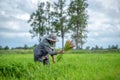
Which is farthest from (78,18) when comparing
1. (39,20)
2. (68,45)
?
(68,45)

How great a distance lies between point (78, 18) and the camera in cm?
5550

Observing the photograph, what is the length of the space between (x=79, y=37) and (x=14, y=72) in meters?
46.0

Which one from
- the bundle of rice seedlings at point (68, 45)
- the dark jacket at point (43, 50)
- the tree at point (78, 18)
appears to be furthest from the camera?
the tree at point (78, 18)

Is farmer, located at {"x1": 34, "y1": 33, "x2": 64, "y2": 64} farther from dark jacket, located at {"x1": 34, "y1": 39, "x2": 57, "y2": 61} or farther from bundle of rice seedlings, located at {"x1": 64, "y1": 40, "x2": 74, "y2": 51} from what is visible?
bundle of rice seedlings, located at {"x1": 64, "y1": 40, "x2": 74, "y2": 51}

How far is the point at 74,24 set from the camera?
185 ft

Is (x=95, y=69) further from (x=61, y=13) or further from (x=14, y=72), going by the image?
(x=61, y=13)

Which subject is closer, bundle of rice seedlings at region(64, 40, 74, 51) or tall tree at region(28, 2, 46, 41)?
bundle of rice seedlings at region(64, 40, 74, 51)

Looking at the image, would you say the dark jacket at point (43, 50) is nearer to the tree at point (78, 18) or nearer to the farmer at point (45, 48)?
the farmer at point (45, 48)

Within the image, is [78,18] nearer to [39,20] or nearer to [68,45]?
[39,20]

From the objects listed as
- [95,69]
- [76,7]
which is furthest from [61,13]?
[95,69]

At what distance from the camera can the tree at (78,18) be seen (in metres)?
55.7

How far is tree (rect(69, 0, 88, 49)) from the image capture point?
55656 millimetres

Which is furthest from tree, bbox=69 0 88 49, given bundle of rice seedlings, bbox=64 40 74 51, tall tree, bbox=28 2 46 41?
bundle of rice seedlings, bbox=64 40 74 51

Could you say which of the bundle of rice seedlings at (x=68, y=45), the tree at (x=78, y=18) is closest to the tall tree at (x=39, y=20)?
the tree at (x=78, y=18)
